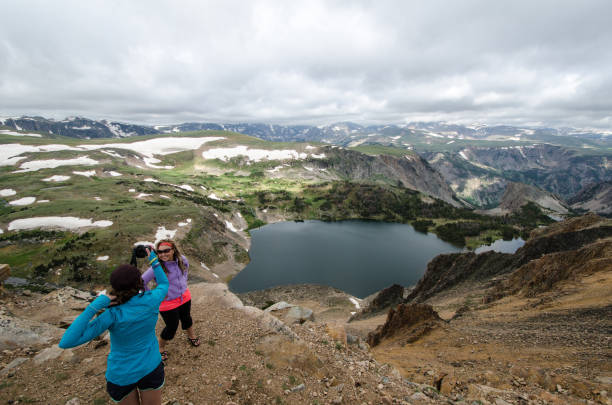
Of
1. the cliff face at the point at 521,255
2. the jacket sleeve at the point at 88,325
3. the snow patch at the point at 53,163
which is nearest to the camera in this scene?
the jacket sleeve at the point at 88,325

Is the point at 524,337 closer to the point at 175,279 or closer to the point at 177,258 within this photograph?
the point at 175,279

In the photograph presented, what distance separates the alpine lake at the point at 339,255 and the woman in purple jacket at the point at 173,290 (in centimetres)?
5918

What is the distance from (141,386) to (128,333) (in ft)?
4.35

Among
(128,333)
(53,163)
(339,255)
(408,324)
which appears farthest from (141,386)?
(53,163)

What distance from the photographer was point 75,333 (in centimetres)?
408

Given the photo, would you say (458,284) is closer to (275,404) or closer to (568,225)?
(568,225)

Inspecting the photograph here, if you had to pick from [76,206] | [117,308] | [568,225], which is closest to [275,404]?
[117,308]

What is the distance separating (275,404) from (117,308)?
5731mm

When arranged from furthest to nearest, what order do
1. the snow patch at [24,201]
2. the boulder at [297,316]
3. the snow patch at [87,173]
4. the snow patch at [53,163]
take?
1. the snow patch at [53,163]
2. the snow patch at [87,173]
3. the snow patch at [24,201]
4. the boulder at [297,316]

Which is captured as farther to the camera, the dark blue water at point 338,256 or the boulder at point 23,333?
the dark blue water at point 338,256

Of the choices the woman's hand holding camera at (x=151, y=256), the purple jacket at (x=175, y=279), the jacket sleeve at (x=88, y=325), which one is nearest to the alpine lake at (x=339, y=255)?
the purple jacket at (x=175, y=279)

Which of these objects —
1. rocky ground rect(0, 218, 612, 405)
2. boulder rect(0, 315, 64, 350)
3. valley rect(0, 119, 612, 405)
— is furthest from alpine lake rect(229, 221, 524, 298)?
boulder rect(0, 315, 64, 350)

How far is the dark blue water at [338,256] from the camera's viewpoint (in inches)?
2862

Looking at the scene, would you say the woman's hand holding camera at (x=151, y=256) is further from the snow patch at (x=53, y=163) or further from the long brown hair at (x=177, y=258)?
the snow patch at (x=53, y=163)
